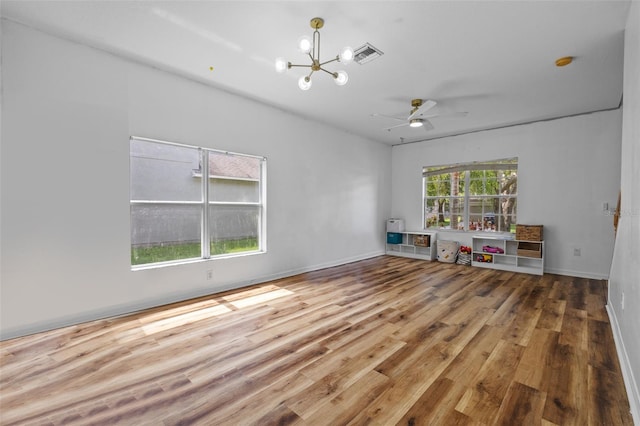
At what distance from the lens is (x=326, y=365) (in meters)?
2.12

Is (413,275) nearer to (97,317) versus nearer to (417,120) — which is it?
(417,120)

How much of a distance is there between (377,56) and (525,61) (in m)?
1.71

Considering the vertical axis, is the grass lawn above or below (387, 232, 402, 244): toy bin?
above

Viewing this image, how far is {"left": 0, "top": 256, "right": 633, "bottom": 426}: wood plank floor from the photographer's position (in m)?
1.64

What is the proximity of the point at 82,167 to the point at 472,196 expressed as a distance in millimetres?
6791

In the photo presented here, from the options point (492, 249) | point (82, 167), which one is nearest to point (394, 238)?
point (492, 249)

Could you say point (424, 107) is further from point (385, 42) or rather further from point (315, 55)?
point (315, 55)

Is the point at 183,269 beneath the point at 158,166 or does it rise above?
beneath

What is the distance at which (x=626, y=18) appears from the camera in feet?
7.98

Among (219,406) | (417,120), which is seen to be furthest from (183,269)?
(417,120)

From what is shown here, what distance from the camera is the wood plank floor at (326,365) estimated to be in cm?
164

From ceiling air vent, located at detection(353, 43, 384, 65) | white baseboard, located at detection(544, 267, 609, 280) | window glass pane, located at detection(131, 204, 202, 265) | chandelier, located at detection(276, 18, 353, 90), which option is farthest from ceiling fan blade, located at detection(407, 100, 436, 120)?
white baseboard, located at detection(544, 267, 609, 280)

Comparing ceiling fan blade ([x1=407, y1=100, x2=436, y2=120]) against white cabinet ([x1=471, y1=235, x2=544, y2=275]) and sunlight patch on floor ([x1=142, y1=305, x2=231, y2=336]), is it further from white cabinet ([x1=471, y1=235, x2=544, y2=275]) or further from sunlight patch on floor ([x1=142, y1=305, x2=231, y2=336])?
sunlight patch on floor ([x1=142, y1=305, x2=231, y2=336])

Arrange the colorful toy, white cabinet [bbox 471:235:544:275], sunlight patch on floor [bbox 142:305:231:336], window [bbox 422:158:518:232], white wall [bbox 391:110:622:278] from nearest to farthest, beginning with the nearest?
sunlight patch on floor [bbox 142:305:231:336] < white wall [bbox 391:110:622:278] < white cabinet [bbox 471:235:544:275] < the colorful toy < window [bbox 422:158:518:232]
